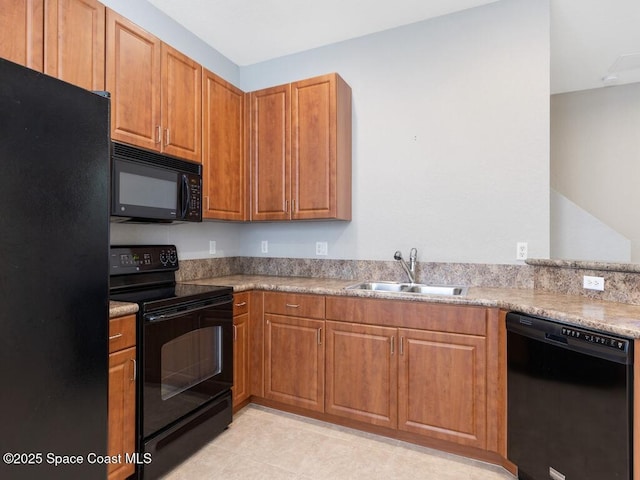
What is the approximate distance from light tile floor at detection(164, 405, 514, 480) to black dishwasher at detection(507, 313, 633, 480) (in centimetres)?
37

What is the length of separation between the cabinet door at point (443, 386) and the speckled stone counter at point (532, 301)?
21cm

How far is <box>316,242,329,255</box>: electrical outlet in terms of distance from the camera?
2910 mm

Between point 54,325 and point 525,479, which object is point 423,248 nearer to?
point 525,479

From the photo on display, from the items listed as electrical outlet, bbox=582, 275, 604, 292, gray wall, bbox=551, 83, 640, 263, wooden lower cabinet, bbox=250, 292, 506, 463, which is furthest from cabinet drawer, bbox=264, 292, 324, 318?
gray wall, bbox=551, 83, 640, 263

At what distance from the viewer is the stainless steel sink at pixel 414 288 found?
238 cm

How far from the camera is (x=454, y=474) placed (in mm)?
1860

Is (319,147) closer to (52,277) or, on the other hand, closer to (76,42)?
(76,42)

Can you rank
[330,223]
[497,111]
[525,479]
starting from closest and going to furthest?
1. [525,479]
2. [497,111]
3. [330,223]

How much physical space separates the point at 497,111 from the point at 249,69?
218 centimetres

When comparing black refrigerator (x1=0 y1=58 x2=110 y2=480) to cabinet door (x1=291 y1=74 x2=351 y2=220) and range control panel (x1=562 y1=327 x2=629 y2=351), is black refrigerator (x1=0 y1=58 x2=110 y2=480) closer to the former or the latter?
cabinet door (x1=291 y1=74 x2=351 y2=220)

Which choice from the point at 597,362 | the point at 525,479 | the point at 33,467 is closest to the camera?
the point at 33,467

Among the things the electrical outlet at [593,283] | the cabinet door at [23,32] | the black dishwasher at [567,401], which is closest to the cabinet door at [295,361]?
the black dishwasher at [567,401]

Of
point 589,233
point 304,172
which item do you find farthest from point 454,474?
point 589,233

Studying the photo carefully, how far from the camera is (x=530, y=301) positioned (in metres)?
1.84
